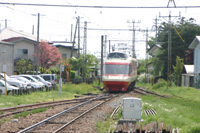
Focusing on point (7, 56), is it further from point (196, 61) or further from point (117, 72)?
point (196, 61)

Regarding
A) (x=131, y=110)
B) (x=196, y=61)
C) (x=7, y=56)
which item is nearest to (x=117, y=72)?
(x=196, y=61)

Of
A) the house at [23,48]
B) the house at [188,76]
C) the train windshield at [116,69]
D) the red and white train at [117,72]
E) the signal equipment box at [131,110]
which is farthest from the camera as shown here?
the house at [23,48]

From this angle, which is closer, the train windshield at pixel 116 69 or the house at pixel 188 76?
the train windshield at pixel 116 69

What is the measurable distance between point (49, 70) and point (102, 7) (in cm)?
3419

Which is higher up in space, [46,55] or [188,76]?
[46,55]

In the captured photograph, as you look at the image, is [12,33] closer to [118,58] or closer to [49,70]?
[49,70]

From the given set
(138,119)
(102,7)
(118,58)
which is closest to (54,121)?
(138,119)

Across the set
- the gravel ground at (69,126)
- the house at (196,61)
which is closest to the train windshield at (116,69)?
the house at (196,61)

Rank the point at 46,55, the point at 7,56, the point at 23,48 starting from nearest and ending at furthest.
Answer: the point at 7,56, the point at 46,55, the point at 23,48

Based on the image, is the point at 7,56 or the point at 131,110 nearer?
the point at 131,110

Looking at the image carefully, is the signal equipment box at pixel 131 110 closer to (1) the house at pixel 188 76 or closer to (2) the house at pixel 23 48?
(1) the house at pixel 188 76

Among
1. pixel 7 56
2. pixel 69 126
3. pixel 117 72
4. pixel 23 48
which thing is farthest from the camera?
pixel 23 48

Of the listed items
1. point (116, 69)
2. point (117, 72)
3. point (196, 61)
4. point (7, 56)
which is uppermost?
point (7, 56)

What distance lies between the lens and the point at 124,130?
26.8 ft
